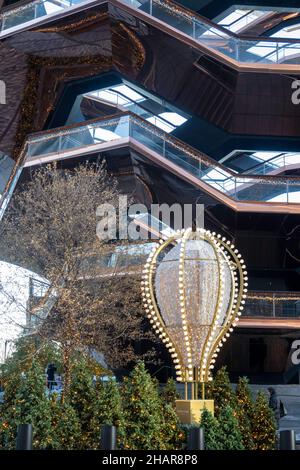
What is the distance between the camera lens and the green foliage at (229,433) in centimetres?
Answer: 1283

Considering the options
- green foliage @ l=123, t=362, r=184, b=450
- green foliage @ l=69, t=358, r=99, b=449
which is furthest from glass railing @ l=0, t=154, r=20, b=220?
green foliage @ l=123, t=362, r=184, b=450

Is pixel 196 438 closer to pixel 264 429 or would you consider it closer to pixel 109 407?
pixel 109 407

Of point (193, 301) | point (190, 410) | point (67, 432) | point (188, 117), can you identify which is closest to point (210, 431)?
point (190, 410)

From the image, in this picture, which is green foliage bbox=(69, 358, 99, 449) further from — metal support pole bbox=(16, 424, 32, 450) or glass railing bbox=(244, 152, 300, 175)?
glass railing bbox=(244, 152, 300, 175)

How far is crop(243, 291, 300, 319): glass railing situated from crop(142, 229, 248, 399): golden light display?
10.7 metres

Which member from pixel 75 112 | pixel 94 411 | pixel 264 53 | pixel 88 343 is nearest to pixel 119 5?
pixel 264 53

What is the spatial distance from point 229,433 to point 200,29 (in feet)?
→ 52.8

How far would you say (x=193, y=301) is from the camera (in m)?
14.7

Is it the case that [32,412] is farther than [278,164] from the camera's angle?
No

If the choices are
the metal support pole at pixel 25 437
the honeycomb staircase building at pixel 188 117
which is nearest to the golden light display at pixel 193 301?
the metal support pole at pixel 25 437

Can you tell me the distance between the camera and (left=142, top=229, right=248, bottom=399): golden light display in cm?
1467

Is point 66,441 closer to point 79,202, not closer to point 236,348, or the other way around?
point 79,202

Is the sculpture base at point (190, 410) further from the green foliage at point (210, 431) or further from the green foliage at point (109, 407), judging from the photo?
the green foliage at point (109, 407)

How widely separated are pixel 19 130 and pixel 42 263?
9.56m
